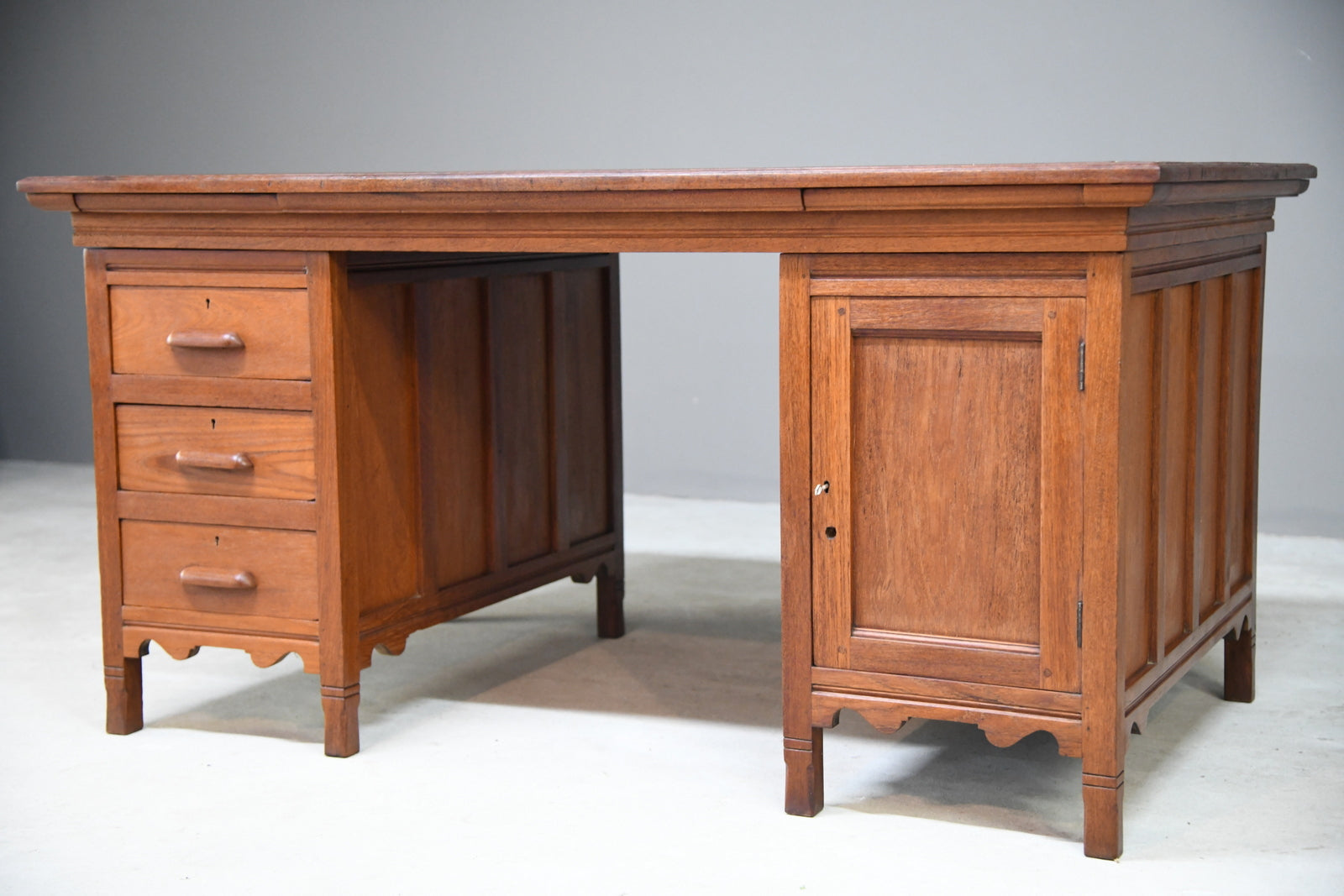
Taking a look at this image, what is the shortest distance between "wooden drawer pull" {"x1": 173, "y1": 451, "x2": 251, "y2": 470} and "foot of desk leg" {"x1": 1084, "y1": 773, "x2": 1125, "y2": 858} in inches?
61.1

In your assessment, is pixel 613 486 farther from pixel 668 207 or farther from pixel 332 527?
pixel 668 207

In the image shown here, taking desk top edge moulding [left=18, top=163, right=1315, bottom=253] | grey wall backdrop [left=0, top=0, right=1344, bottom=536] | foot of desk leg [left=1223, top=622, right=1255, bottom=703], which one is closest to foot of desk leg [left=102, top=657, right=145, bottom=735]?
desk top edge moulding [left=18, top=163, right=1315, bottom=253]

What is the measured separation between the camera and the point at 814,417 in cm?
238

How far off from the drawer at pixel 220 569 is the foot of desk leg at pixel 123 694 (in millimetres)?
137

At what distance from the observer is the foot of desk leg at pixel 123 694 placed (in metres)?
2.93

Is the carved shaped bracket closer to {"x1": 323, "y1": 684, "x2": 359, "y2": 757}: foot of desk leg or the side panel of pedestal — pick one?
the side panel of pedestal

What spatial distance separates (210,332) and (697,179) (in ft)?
3.29

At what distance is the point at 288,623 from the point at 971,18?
335 centimetres

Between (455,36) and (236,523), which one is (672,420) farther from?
(236,523)

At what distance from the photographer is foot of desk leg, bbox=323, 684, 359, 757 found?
2785 millimetres

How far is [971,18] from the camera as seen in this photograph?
5.11 metres

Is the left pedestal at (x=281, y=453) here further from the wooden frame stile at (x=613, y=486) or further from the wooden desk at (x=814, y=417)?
the wooden frame stile at (x=613, y=486)

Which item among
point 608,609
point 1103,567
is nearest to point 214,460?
point 608,609

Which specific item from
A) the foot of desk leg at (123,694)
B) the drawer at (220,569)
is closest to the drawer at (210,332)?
the drawer at (220,569)
